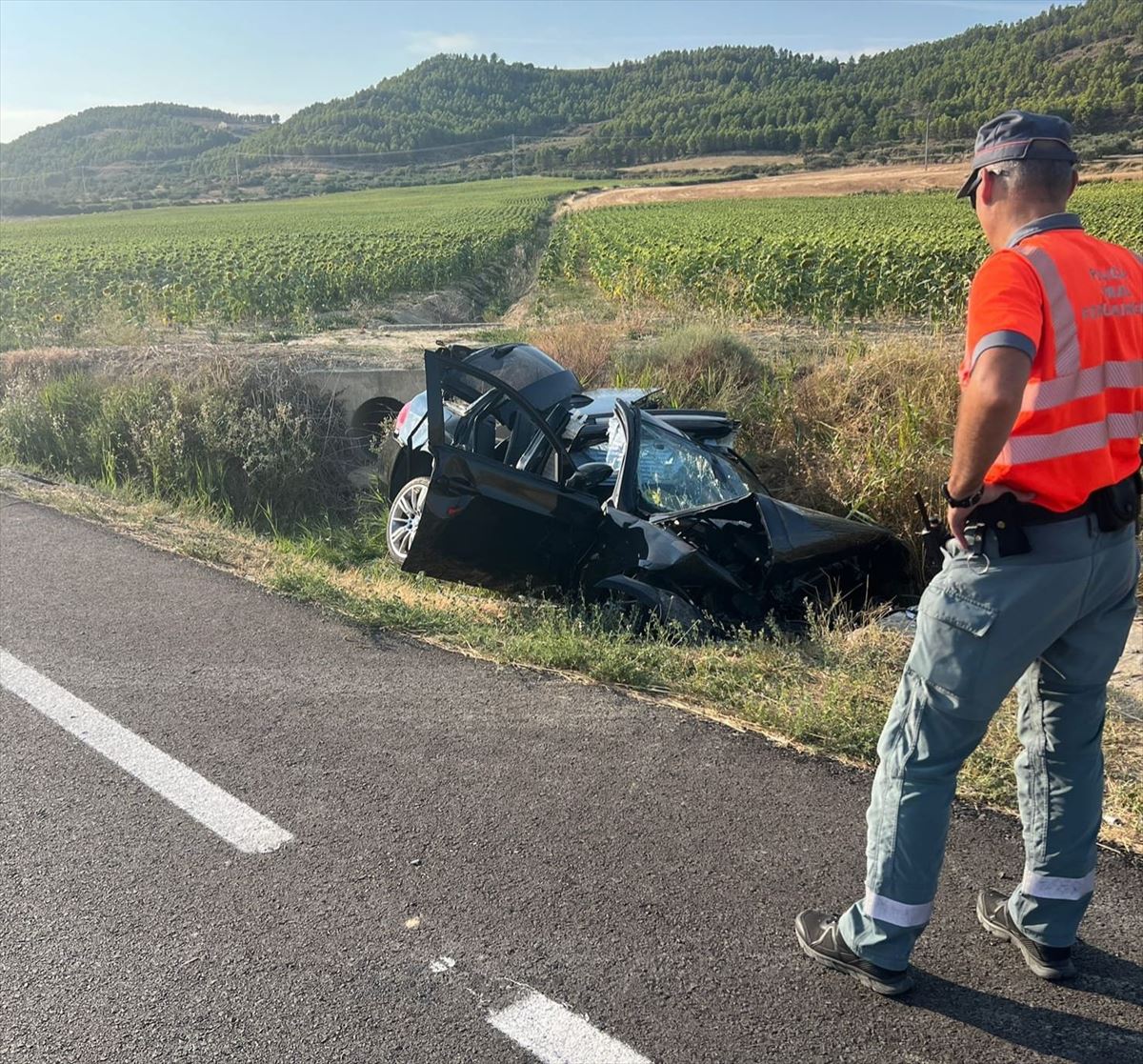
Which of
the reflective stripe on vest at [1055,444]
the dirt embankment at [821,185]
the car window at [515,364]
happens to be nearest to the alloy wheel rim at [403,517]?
the car window at [515,364]

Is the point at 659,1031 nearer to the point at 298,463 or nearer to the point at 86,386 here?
the point at 298,463

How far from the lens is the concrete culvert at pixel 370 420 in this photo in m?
12.2

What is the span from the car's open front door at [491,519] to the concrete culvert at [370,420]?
218 inches

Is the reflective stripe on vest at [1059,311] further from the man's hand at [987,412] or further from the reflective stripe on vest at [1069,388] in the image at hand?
the man's hand at [987,412]

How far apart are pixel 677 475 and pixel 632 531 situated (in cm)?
71

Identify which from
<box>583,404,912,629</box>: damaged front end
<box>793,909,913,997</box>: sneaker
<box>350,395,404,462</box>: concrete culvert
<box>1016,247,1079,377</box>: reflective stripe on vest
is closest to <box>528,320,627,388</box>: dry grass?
<box>350,395,404,462</box>: concrete culvert

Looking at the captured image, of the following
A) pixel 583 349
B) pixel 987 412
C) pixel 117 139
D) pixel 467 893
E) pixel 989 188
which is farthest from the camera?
pixel 117 139

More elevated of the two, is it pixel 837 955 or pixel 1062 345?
pixel 1062 345

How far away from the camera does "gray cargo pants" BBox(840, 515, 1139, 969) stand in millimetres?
2604

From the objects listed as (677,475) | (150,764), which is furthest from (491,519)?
(150,764)

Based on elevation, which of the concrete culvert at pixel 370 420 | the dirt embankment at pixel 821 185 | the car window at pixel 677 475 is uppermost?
the dirt embankment at pixel 821 185

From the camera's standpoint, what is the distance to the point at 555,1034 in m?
2.60

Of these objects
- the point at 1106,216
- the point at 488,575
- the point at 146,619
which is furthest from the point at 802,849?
the point at 1106,216

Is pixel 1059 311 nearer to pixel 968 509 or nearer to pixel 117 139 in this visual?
pixel 968 509
